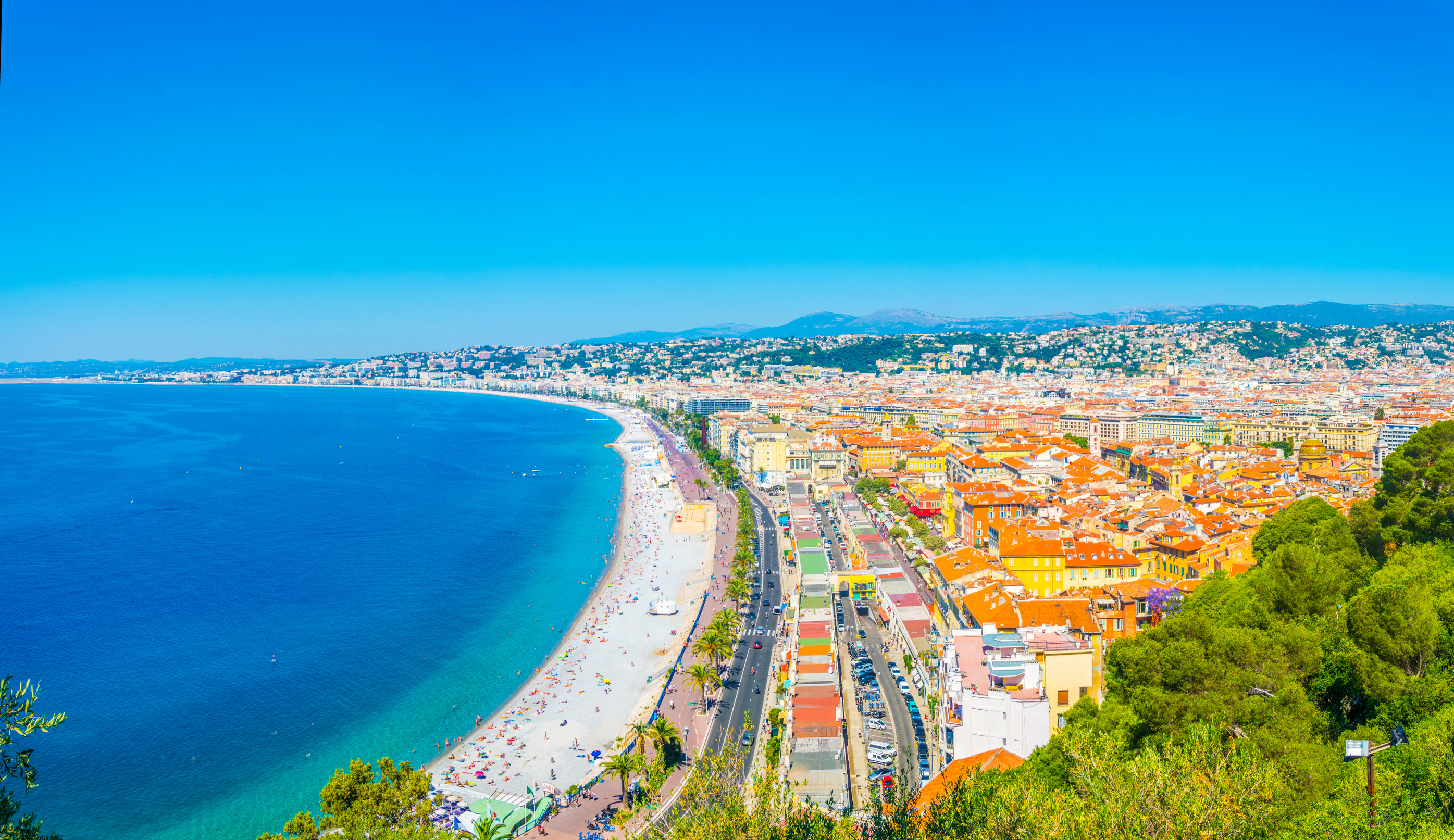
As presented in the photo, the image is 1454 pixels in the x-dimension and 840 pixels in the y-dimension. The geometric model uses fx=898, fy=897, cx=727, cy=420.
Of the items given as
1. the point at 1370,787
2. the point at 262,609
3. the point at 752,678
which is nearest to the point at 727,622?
the point at 752,678

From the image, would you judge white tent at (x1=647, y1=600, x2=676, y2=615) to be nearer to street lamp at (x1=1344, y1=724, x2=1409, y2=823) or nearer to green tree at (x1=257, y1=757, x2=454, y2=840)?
green tree at (x1=257, y1=757, x2=454, y2=840)

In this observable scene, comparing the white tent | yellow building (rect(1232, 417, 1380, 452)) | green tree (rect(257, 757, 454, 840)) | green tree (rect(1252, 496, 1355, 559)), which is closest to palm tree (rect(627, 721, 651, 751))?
green tree (rect(257, 757, 454, 840))

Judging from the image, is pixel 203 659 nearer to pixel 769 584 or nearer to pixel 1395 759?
pixel 769 584

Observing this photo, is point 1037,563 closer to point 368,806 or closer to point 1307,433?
point 368,806

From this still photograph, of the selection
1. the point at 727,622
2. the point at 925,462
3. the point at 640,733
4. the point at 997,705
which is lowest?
the point at 640,733

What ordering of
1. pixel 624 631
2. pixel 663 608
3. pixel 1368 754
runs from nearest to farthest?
pixel 1368 754, pixel 624 631, pixel 663 608

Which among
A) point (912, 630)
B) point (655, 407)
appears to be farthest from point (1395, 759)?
point (655, 407)

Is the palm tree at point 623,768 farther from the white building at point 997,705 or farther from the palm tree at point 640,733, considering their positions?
the white building at point 997,705
